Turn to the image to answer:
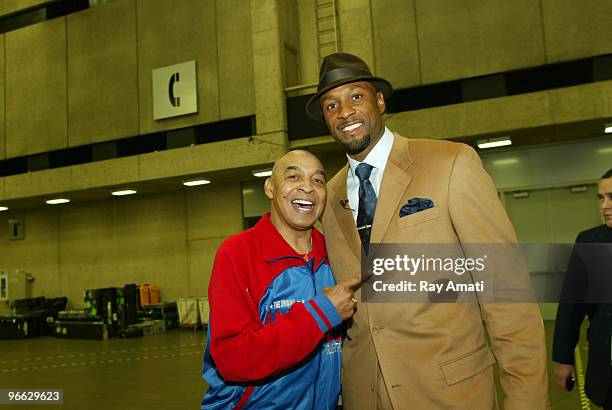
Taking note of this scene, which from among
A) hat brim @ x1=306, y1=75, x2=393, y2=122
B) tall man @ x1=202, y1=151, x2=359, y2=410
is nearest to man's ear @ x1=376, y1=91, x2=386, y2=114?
hat brim @ x1=306, y1=75, x2=393, y2=122

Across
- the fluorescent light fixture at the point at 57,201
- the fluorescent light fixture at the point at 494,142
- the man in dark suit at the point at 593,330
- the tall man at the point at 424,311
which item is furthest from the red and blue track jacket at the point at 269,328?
the fluorescent light fixture at the point at 57,201

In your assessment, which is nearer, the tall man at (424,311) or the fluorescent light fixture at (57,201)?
the tall man at (424,311)

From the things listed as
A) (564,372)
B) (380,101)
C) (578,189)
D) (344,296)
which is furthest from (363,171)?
(578,189)

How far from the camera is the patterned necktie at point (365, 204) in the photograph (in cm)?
201

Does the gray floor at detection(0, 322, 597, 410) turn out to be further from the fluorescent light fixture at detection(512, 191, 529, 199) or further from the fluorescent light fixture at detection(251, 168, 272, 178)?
the fluorescent light fixture at detection(251, 168, 272, 178)

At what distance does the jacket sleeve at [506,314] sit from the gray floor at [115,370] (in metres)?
4.71

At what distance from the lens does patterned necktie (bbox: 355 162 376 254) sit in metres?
2.01

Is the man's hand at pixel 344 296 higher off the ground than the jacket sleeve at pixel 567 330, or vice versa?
the man's hand at pixel 344 296

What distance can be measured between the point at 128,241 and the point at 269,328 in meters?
13.9

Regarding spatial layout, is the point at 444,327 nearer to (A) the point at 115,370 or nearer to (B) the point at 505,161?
(A) the point at 115,370

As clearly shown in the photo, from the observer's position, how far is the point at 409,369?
6.04 ft

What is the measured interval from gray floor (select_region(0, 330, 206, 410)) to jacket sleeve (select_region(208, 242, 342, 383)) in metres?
4.30

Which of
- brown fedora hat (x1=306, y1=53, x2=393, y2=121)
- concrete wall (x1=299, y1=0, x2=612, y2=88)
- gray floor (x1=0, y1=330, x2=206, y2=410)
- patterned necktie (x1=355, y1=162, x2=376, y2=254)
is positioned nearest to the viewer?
patterned necktie (x1=355, y1=162, x2=376, y2=254)

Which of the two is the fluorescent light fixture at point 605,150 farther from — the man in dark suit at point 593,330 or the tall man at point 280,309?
the tall man at point 280,309
